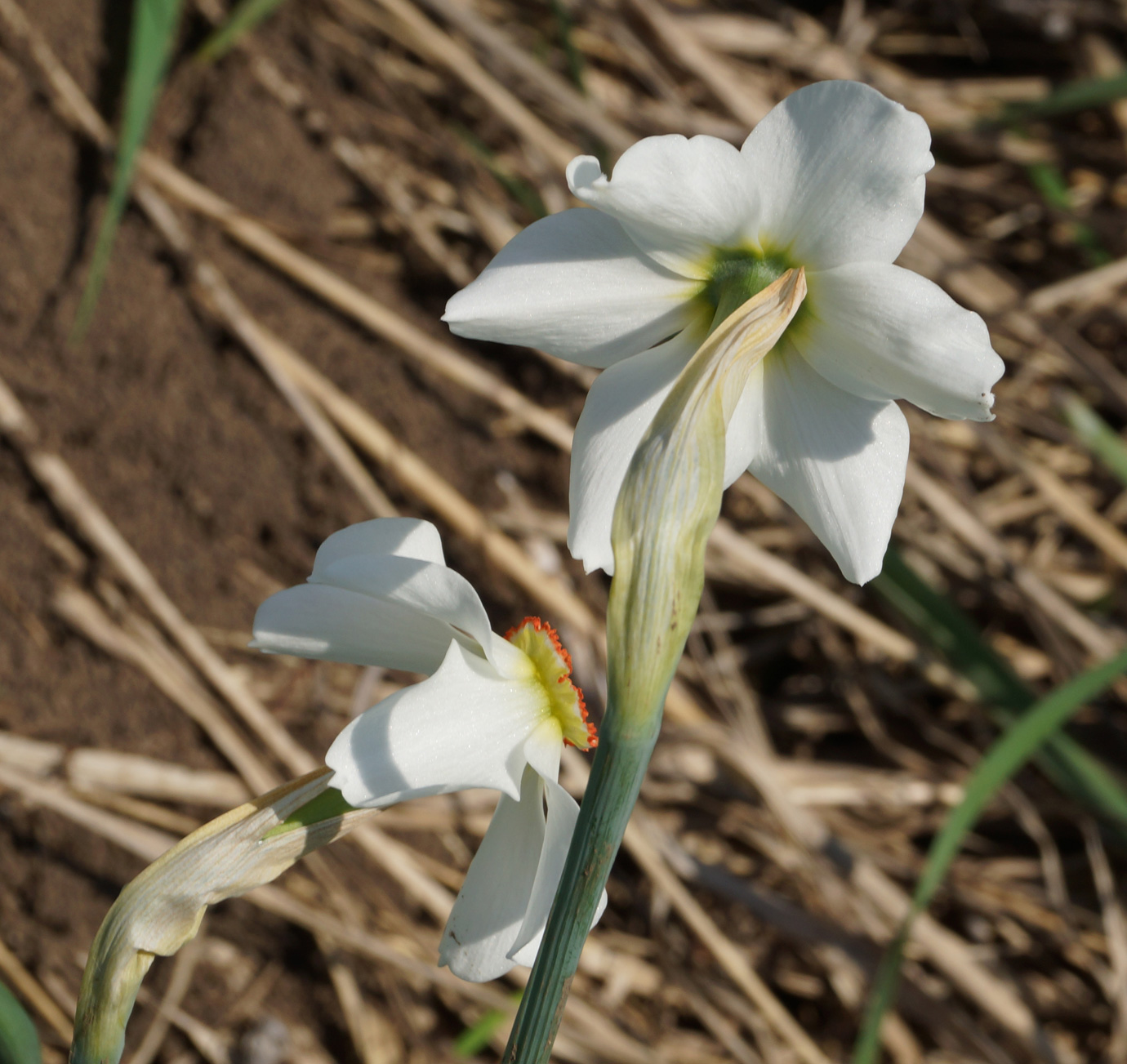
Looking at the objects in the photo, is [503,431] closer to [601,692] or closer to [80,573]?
[601,692]

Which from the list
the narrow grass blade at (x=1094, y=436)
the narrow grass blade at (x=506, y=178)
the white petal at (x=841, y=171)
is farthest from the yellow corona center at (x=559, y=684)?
the narrow grass blade at (x=1094, y=436)

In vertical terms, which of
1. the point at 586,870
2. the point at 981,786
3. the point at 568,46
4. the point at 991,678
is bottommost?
the point at 991,678

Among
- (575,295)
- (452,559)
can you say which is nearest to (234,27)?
(452,559)

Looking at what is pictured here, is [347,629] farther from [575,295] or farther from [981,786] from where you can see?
[981,786]

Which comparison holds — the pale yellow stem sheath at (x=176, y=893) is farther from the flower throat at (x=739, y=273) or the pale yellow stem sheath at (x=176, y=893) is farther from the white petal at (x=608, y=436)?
the flower throat at (x=739, y=273)

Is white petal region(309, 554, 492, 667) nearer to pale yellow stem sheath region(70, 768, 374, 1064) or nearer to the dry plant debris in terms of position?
pale yellow stem sheath region(70, 768, 374, 1064)

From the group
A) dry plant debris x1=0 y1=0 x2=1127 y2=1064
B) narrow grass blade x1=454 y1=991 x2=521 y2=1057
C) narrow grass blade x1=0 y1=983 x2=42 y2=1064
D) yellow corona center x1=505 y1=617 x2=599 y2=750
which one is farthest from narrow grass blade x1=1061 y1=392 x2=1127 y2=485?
narrow grass blade x1=0 y1=983 x2=42 y2=1064

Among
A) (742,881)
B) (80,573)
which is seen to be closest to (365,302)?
(80,573)
